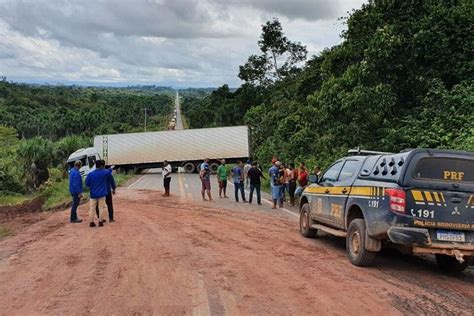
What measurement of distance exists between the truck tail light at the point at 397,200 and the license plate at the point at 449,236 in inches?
25.1

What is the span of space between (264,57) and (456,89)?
35.7m

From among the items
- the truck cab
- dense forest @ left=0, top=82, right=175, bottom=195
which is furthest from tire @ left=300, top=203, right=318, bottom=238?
dense forest @ left=0, top=82, right=175, bottom=195

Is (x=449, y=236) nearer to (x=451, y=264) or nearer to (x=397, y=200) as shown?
(x=397, y=200)

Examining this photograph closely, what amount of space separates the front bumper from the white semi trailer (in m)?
36.6

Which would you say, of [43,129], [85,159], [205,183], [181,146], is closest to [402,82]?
[205,183]

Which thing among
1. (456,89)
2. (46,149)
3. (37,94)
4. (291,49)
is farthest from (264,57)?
(37,94)

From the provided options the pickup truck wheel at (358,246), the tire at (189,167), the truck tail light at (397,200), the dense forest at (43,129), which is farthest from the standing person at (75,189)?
the tire at (189,167)

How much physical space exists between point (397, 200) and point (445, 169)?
2.93 ft

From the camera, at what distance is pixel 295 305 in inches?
245

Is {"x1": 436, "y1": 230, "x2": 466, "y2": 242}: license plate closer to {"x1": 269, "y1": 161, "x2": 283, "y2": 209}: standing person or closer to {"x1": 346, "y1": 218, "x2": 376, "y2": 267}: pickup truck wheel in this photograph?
{"x1": 346, "y1": 218, "x2": 376, "y2": 267}: pickup truck wheel

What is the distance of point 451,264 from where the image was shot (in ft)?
27.9

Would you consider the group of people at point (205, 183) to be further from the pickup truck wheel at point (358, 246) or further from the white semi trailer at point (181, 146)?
the white semi trailer at point (181, 146)

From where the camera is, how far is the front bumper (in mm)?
7566

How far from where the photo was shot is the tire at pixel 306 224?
11.3 metres
